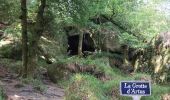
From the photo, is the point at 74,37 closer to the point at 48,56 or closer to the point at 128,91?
the point at 48,56

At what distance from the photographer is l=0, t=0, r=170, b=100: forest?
1385cm

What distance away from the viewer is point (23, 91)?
14320 mm

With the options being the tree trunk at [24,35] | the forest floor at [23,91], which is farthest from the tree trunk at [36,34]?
the forest floor at [23,91]

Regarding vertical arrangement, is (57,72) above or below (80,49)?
below

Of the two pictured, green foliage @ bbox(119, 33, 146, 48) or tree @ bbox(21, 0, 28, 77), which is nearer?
tree @ bbox(21, 0, 28, 77)

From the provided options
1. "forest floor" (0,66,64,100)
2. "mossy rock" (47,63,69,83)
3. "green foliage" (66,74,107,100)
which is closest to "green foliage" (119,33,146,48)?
"mossy rock" (47,63,69,83)

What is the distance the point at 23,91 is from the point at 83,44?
14852mm

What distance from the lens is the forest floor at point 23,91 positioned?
43.4ft

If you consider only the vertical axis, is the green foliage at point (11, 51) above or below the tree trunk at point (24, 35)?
below

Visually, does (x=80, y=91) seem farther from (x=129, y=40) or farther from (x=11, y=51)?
(x=129, y=40)

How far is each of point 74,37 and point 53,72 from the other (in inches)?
374

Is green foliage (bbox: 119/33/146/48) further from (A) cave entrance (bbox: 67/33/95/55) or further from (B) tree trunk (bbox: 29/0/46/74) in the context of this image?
(B) tree trunk (bbox: 29/0/46/74)

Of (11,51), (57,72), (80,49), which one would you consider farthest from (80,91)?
(80,49)

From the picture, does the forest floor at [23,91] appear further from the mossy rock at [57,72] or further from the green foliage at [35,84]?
the mossy rock at [57,72]
